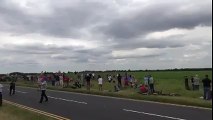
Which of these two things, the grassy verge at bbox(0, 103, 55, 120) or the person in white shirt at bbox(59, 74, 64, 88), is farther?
the person in white shirt at bbox(59, 74, 64, 88)

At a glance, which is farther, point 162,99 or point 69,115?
point 162,99

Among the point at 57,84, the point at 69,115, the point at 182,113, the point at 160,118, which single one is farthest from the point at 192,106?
the point at 57,84

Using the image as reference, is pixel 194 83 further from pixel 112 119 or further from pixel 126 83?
pixel 112 119

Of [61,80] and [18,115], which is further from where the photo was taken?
[61,80]

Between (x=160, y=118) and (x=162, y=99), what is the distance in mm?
8798

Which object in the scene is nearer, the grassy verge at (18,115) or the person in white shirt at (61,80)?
the grassy verge at (18,115)

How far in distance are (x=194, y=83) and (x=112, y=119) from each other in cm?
1853

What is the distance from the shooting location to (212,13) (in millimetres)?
4527

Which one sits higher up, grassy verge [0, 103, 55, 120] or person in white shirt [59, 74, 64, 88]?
person in white shirt [59, 74, 64, 88]

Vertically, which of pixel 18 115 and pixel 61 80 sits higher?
pixel 61 80

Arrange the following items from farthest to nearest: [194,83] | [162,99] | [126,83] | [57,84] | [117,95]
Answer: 1. [57,84]
2. [126,83]
3. [194,83]
4. [117,95]
5. [162,99]

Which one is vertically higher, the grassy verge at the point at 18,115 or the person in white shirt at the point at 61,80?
the person in white shirt at the point at 61,80

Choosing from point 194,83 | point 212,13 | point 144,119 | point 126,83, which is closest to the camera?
point 212,13

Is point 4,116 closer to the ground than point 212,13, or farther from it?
closer to the ground
